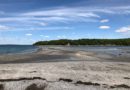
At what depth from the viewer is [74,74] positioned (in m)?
13.5

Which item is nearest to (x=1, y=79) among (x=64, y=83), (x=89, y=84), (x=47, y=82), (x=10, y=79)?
(x=10, y=79)

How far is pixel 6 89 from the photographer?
11.5 metres

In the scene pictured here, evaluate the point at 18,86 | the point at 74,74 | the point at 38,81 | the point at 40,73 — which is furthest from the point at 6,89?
the point at 74,74

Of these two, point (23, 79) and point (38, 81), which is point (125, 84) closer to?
point (38, 81)

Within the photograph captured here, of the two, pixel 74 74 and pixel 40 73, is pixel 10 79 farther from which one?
pixel 74 74

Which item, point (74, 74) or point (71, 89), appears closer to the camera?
point (71, 89)

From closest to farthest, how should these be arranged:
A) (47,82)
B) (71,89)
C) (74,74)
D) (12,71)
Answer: (71,89)
(47,82)
(74,74)
(12,71)

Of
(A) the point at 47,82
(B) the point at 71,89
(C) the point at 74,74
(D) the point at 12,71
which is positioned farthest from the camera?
(D) the point at 12,71

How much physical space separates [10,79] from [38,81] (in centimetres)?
152

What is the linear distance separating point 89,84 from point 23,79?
3348 mm

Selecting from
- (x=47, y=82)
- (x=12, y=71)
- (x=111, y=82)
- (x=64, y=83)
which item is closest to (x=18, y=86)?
(x=47, y=82)

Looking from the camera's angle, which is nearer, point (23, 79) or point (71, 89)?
point (71, 89)

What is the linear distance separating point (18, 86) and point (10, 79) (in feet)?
3.60

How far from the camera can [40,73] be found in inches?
542
